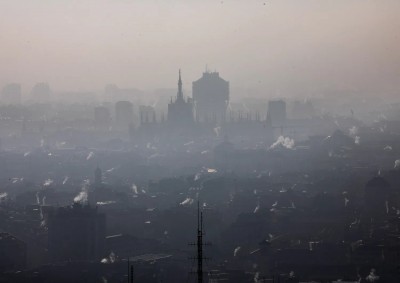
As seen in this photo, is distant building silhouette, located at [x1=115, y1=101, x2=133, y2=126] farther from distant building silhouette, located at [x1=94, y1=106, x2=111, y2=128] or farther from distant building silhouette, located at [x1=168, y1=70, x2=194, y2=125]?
distant building silhouette, located at [x1=168, y1=70, x2=194, y2=125]

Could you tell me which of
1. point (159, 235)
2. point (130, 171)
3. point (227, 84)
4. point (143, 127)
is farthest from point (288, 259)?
point (227, 84)

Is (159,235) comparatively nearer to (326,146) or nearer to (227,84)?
(326,146)

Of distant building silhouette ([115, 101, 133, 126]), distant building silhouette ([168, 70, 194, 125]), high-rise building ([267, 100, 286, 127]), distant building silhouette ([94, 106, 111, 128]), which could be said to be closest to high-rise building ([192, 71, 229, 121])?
high-rise building ([267, 100, 286, 127])

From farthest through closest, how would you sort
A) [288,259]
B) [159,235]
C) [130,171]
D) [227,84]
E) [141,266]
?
[227,84] < [130,171] < [159,235] < [288,259] < [141,266]

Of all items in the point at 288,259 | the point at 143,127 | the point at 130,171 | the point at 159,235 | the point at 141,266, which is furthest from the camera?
the point at 143,127

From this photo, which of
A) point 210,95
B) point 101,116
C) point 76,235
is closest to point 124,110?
point 101,116

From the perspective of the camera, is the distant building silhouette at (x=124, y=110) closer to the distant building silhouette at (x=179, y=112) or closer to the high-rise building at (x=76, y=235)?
the distant building silhouette at (x=179, y=112)
